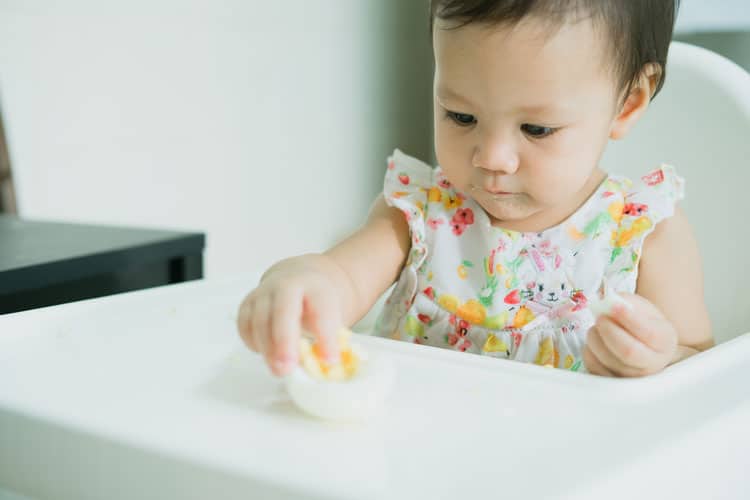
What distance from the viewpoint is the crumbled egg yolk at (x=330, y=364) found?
1.35ft

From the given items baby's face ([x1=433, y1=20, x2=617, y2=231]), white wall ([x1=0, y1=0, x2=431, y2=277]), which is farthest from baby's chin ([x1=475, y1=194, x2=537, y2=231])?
white wall ([x1=0, y1=0, x2=431, y2=277])

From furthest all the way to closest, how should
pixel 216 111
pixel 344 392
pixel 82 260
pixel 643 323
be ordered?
pixel 216 111 < pixel 82 260 < pixel 643 323 < pixel 344 392

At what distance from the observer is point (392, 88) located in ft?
8.24

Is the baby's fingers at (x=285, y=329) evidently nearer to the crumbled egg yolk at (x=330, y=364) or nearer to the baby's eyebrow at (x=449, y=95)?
the crumbled egg yolk at (x=330, y=364)

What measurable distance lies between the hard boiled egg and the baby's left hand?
0.15m

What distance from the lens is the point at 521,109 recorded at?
593 mm

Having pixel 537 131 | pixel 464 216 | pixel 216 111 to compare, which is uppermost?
pixel 537 131

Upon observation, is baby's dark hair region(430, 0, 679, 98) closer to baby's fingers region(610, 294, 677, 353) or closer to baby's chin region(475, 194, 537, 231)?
baby's chin region(475, 194, 537, 231)

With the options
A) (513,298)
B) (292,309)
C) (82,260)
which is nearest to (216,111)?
(82,260)

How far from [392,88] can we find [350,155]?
0.32 meters

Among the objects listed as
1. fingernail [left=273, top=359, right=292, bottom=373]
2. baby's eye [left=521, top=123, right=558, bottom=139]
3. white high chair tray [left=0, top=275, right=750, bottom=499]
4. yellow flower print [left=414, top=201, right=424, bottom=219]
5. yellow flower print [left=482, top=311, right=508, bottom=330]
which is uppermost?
baby's eye [left=521, top=123, right=558, bottom=139]

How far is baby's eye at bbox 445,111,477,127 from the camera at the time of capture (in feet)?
2.05

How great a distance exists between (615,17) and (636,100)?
118 millimetres

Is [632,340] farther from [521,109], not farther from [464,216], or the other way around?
[464,216]
